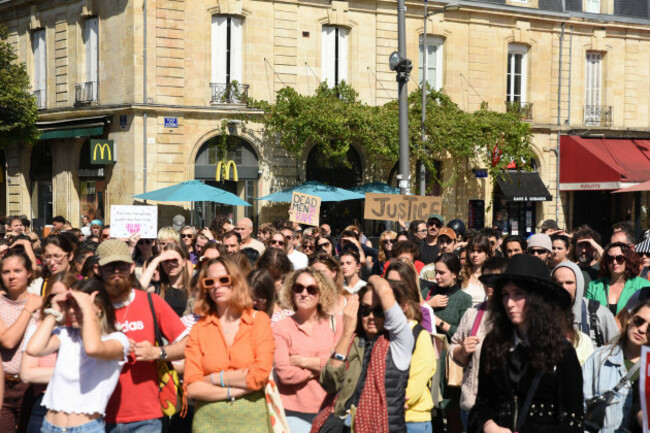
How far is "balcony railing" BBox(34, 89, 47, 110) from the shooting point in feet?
84.0

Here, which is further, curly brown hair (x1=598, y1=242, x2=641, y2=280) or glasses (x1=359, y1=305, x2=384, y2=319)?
curly brown hair (x1=598, y1=242, x2=641, y2=280)

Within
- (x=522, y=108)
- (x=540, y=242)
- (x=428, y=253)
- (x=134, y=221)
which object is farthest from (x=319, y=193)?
(x=540, y=242)

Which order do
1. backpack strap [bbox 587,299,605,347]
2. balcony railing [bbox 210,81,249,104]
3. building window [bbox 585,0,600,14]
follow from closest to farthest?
backpack strap [bbox 587,299,605,347] → balcony railing [bbox 210,81,249,104] → building window [bbox 585,0,600,14]

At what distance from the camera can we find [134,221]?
1137 centimetres

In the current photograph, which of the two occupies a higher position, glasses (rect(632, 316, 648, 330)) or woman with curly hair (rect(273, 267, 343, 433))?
glasses (rect(632, 316, 648, 330))

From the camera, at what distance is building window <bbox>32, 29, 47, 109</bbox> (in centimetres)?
2570

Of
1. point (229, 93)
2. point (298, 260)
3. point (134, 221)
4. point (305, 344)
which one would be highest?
point (229, 93)

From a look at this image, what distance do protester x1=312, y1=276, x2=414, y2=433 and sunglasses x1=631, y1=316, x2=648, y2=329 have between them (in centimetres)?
134

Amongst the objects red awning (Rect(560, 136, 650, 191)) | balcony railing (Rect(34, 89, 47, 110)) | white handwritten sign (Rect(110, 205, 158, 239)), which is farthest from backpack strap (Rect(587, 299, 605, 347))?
balcony railing (Rect(34, 89, 47, 110))

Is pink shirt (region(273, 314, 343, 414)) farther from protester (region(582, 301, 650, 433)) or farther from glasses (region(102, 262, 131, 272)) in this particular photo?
protester (region(582, 301, 650, 433))

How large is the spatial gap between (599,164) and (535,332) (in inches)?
979

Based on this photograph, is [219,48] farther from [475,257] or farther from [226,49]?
[475,257]

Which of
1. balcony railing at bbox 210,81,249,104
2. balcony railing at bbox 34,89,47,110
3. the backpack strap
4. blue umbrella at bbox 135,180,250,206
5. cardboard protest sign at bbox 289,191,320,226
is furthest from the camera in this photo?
balcony railing at bbox 34,89,47,110

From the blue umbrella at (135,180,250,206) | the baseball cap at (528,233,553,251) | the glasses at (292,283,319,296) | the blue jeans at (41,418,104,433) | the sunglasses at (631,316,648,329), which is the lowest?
the blue jeans at (41,418,104,433)
